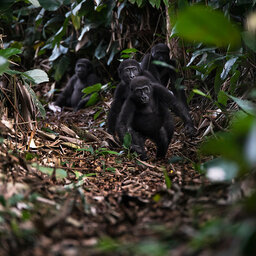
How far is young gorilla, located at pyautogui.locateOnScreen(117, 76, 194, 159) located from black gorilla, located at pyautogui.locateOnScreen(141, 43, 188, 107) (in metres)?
0.56

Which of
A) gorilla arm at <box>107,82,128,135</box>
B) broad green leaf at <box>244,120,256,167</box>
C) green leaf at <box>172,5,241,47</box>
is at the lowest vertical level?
gorilla arm at <box>107,82,128,135</box>

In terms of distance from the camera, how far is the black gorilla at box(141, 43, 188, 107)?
5.80 metres

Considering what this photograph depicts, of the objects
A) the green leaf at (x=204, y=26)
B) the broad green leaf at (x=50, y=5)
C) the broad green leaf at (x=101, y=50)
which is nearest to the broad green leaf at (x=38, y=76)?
the green leaf at (x=204, y=26)

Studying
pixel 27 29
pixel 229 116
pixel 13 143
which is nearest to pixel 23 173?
pixel 13 143

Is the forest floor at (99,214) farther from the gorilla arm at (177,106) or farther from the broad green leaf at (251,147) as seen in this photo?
the gorilla arm at (177,106)

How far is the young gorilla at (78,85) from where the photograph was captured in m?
8.34

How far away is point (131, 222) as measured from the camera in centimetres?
157

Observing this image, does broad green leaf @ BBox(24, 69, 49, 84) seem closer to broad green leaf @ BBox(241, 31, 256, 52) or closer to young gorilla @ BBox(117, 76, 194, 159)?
young gorilla @ BBox(117, 76, 194, 159)

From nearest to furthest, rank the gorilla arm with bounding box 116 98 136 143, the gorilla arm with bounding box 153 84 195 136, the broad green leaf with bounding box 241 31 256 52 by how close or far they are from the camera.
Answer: the broad green leaf with bounding box 241 31 256 52 < the gorilla arm with bounding box 153 84 195 136 < the gorilla arm with bounding box 116 98 136 143

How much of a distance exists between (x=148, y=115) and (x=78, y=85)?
445 cm

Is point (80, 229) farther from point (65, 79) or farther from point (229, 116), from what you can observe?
point (65, 79)

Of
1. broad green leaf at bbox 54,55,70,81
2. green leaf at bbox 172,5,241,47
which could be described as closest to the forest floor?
green leaf at bbox 172,5,241,47

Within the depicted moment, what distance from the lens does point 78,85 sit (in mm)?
8930

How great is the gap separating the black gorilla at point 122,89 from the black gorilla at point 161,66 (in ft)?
1.26
